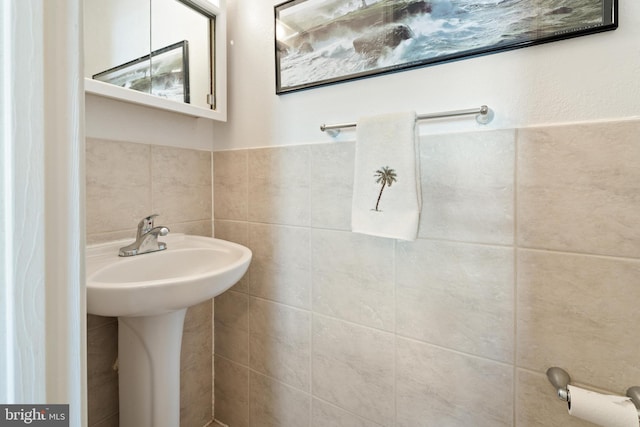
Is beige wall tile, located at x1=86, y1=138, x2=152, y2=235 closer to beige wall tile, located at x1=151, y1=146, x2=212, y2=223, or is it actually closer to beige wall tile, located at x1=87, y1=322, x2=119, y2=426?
beige wall tile, located at x1=151, y1=146, x2=212, y2=223

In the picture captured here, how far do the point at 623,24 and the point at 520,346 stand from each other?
799 mm

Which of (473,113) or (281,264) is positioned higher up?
(473,113)

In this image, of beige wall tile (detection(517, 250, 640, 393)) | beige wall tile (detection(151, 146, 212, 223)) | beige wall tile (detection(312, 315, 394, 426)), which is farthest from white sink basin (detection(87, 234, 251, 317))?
beige wall tile (detection(517, 250, 640, 393))

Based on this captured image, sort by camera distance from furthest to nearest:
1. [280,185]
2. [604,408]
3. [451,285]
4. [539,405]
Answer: [280,185] → [451,285] → [539,405] → [604,408]

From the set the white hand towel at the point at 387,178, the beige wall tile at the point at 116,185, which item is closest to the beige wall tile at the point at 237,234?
the beige wall tile at the point at 116,185

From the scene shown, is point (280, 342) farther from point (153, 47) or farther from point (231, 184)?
point (153, 47)

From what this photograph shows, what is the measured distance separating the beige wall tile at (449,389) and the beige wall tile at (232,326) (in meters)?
0.68

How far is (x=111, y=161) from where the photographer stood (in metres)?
1.04

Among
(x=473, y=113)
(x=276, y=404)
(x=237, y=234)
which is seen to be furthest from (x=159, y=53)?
(x=276, y=404)

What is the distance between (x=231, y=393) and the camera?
1.36 m


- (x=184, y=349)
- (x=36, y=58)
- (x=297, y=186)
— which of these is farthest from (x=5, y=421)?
(x=184, y=349)

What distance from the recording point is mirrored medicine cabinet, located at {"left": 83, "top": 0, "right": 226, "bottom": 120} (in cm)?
95

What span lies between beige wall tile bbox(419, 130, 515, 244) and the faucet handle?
922mm

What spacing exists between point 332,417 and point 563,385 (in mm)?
732
